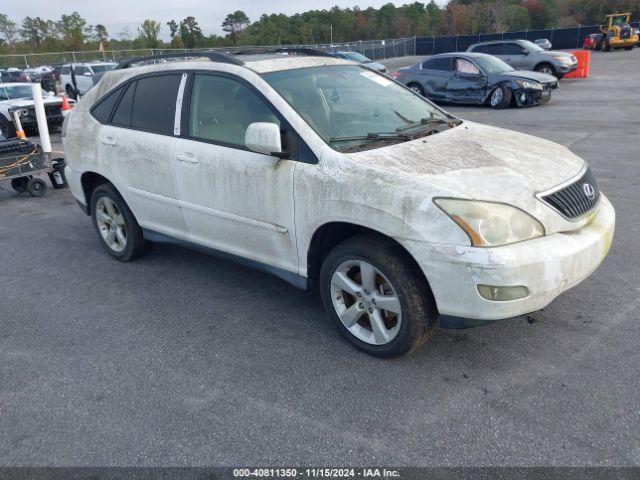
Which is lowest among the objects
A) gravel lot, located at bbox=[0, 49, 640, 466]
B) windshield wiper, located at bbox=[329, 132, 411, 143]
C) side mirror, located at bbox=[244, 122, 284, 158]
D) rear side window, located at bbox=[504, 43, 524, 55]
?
gravel lot, located at bbox=[0, 49, 640, 466]

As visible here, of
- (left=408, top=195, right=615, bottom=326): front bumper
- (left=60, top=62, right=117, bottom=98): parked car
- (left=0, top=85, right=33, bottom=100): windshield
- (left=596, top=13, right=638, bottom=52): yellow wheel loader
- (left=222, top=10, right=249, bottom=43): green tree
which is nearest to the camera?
(left=408, top=195, right=615, bottom=326): front bumper

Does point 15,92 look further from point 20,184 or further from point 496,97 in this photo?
point 496,97

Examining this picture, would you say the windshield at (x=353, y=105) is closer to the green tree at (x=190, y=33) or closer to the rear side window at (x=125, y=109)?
the rear side window at (x=125, y=109)

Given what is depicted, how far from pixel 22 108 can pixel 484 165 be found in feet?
47.2

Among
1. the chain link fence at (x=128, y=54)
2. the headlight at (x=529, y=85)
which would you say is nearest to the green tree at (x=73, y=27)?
the chain link fence at (x=128, y=54)

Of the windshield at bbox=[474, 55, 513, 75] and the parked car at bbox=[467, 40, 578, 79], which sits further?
the parked car at bbox=[467, 40, 578, 79]

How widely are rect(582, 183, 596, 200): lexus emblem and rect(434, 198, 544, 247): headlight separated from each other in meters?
0.69

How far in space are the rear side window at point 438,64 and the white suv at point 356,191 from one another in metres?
12.4

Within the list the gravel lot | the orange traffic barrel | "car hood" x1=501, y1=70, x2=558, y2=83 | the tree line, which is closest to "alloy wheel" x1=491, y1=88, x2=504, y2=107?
"car hood" x1=501, y1=70, x2=558, y2=83

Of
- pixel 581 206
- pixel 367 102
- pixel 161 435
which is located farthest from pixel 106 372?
pixel 581 206

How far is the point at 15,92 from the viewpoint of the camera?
15.6 meters

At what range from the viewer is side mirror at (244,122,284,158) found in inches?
135

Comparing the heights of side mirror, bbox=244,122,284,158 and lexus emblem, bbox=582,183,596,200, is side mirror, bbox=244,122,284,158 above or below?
above

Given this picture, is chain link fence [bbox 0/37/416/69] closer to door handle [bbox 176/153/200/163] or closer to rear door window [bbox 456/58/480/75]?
rear door window [bbox 456/58/480/75]
